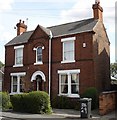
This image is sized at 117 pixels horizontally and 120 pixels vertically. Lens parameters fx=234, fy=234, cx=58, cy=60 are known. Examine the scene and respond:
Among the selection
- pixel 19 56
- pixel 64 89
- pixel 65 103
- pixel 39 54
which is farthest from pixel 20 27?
pixel 65 103

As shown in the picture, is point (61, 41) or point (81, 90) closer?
point (81, 90)

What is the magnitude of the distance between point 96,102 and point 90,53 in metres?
4.24

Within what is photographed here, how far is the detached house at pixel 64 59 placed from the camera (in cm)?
2067

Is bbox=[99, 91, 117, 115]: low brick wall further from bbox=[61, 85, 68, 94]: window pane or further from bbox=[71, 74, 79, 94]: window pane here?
bbox=[61, 85, 68, 94]: window pane

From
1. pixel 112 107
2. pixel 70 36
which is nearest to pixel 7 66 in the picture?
pixel 70 36

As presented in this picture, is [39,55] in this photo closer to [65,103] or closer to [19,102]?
[65,103]

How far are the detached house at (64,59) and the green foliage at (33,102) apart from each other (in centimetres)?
485

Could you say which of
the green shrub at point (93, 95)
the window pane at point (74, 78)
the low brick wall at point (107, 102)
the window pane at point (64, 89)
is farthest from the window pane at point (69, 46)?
the low brick wall at point (107, 102)

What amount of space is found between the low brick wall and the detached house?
86.8 inches

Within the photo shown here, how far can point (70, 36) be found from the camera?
21.9m

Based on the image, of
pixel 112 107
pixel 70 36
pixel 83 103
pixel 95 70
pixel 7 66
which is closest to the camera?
pixel 83 103

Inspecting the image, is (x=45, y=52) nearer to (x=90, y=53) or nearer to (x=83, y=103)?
(x=90, y=53)

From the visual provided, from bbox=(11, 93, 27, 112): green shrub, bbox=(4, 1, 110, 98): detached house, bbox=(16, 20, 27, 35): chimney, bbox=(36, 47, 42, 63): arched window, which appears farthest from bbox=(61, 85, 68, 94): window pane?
bbox=(16, 20, 27, 35): chimney

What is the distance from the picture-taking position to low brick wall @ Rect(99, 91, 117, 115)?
54.0 feet
